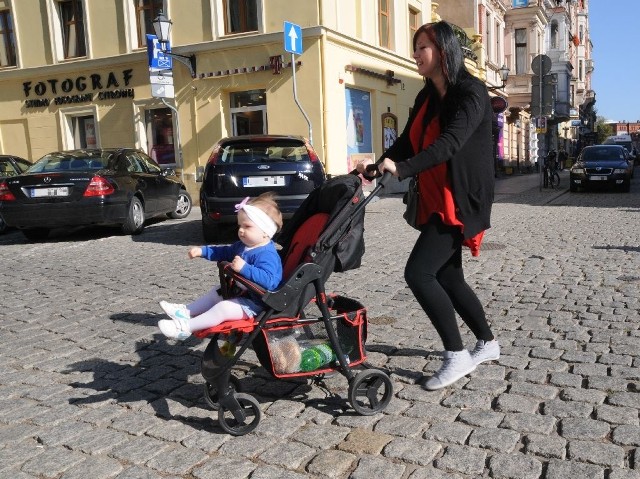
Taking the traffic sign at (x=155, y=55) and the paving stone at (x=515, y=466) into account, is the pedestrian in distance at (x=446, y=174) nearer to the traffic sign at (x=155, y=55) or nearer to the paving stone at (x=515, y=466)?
the paving stone at (x=515, y=466)

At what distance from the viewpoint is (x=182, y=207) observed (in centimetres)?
1400

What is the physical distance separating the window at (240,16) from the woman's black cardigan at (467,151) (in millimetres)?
16145

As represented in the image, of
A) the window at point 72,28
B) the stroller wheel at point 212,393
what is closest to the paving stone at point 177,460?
the stroller wheel at point 212,393

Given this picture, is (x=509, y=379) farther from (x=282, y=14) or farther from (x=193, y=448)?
(x=282, y=14)

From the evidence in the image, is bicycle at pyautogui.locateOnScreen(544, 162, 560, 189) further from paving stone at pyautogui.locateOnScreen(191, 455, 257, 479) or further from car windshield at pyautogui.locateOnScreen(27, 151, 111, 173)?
paving stone at pyautogui.locateOnScreen(191, 455, 257, 479)

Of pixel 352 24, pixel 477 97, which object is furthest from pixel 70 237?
pixel 352 24

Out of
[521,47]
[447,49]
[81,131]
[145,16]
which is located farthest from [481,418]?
[521,47]

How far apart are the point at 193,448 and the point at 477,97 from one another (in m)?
2.19

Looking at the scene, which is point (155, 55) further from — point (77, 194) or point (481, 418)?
point (481, 418)

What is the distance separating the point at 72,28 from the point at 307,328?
2073cm

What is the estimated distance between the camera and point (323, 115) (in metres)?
18.0

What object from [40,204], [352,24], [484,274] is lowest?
[484,274]

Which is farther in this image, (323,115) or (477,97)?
(323,115)

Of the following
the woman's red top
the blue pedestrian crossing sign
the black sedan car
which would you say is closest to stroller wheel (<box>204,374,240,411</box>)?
the woman's red top
